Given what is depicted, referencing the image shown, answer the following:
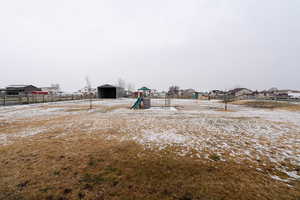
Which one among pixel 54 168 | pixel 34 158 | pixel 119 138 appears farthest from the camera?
pixel 119 138

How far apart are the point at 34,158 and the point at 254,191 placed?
531 cm

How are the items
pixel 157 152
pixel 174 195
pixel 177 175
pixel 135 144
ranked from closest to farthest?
pixel 174 195 < pixel 177 175 < pixel 157 152 < pixel 135 144

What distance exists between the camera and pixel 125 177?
2795mm

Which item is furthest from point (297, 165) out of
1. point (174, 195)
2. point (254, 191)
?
point (174, 195)

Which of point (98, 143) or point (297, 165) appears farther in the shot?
point (98, 143)

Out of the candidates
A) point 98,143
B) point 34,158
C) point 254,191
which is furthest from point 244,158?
point 34,158

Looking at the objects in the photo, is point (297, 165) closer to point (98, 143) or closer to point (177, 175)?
point (177, 175)

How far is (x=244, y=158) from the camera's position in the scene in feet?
11.9

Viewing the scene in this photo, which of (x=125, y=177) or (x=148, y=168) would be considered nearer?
(x=125, y=177)

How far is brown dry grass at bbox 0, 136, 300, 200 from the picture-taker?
2322mm

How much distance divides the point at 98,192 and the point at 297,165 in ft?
16.0

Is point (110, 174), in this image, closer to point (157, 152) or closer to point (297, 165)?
point (157, 152)

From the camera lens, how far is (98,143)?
4703 millimetres

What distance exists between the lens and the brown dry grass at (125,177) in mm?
2322
